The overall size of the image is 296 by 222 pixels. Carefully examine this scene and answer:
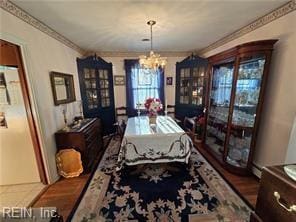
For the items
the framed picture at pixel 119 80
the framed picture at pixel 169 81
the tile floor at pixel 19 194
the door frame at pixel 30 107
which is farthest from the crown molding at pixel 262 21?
the tile floor at pixel 19 194

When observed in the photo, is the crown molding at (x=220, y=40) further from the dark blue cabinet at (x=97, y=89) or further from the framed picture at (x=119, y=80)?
the framed picture at (x=119, y=80)

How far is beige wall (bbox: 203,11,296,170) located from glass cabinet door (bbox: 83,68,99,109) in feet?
12.5

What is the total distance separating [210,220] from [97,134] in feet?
8.88

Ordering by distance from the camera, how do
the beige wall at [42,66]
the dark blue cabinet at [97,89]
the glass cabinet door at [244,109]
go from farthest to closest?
the dark blue cabinet at [97,89]
the glass cabinet door at [244,109]
the beige wall at [42,66]

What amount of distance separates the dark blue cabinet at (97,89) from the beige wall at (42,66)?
42.4 inches

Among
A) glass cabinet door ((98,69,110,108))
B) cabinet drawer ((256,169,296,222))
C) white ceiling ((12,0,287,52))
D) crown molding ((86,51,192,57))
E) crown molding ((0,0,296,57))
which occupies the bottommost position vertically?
cabinet drawer ((256,169,296,222))

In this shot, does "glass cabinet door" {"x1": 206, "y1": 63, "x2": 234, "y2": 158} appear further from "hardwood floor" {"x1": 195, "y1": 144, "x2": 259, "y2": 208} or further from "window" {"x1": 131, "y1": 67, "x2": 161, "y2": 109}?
"window" {"x1": 131, "y1": 67, "x2": 161, "y2": 109}

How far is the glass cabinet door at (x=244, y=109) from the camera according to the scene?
2.49m

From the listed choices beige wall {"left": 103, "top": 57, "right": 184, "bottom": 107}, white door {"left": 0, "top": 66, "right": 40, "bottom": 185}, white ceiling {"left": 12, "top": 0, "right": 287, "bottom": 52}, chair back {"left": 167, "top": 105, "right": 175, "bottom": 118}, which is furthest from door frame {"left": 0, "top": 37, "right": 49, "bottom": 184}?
chair back {"left": 167, "top": 105, "right": 175, "bottom": 118}

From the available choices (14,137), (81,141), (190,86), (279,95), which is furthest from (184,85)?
(14,137)

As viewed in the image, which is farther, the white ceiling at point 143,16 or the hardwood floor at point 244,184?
the hardwood floor at point 244,184

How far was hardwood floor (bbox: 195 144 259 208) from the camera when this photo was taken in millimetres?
2189

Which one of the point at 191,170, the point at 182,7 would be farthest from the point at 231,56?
the point at 191,170

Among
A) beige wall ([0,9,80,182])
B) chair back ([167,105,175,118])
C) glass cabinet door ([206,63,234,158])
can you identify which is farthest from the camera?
chair back ([167,105,175,118])
